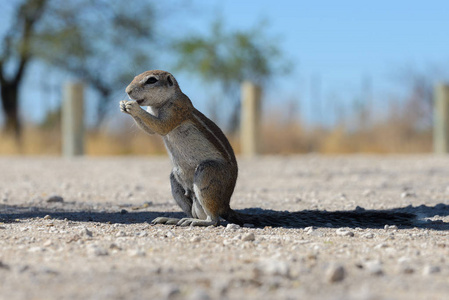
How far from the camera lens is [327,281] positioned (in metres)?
3.54

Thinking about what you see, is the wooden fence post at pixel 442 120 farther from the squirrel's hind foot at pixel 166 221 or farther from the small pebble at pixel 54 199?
the squirrel's hind foot at pixel 166 221

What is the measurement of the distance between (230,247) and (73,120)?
13112 millimetres

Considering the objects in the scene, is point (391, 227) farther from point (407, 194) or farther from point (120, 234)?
point (407, 194)

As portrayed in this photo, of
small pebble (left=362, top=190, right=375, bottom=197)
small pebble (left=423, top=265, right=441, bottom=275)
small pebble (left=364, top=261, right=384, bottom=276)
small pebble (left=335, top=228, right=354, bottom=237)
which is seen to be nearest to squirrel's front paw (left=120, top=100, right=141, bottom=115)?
small pebble (left=335, top=228, right=354, bottom=237)

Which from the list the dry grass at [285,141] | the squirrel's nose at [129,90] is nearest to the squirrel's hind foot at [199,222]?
the squirrel's nose at [129,90]

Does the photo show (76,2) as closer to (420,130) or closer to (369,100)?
(369,100)

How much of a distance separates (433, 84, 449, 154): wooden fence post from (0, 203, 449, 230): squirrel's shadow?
11.2 metres

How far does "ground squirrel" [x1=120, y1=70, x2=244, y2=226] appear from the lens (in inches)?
225

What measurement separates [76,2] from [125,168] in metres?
13.3

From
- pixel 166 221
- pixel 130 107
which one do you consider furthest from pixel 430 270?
pixel 130 107

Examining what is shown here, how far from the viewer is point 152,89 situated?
5.89 meters

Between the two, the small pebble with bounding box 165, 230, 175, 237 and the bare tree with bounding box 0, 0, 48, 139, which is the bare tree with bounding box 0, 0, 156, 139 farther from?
the small pebble with bounding box 165, 230, 175, 237

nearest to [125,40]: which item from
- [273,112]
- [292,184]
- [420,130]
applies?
[273,112]

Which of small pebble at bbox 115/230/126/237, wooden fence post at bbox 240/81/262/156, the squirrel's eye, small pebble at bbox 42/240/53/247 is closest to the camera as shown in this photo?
small pebble at bbox 42/240/53/247
